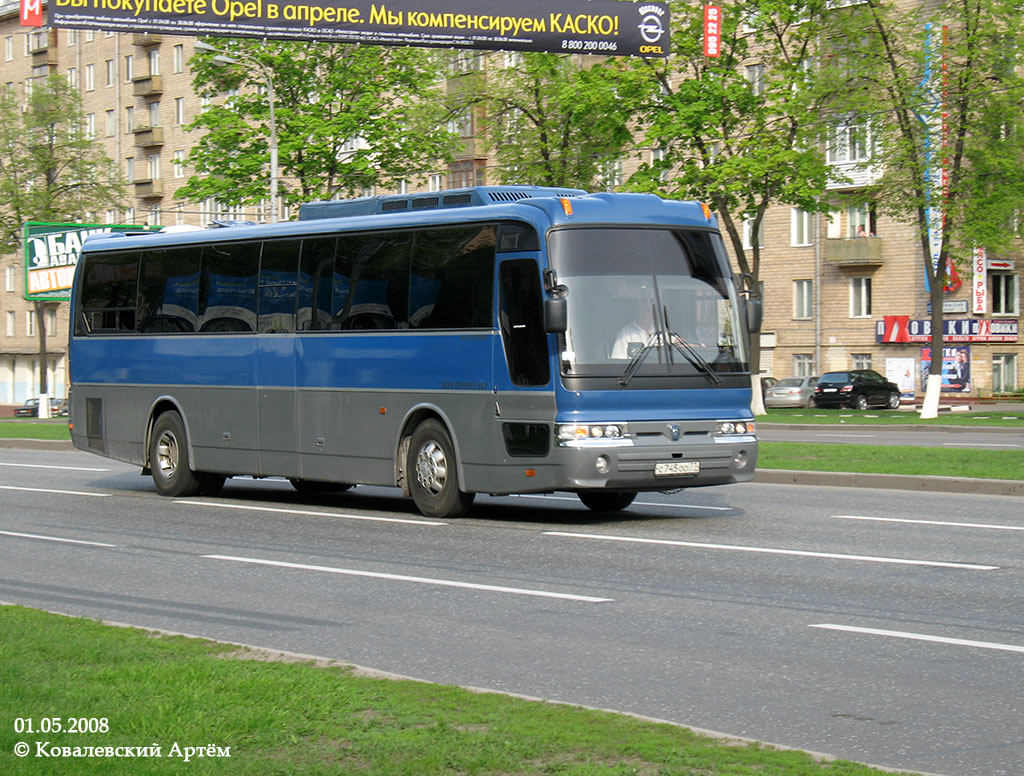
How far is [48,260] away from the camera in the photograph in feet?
209

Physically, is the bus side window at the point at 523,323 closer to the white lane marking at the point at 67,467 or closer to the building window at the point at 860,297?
the white lane marking at the point at 67,467

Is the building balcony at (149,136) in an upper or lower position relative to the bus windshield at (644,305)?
upper

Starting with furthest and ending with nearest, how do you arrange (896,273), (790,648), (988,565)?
(896,273), (988,565), (790,648)

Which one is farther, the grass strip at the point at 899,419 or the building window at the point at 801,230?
the building window at the point at 801,230

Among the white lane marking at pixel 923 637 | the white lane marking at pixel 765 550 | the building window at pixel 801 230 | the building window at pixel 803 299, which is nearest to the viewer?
the white lane marking at pixel 923 637

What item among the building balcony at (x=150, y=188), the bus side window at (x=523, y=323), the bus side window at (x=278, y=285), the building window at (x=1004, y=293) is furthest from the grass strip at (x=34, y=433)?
the building balcony at (x=150, y=188)

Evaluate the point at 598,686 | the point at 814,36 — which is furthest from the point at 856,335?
the point at 598,686

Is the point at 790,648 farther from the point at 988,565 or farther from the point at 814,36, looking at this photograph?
the point at 814,36

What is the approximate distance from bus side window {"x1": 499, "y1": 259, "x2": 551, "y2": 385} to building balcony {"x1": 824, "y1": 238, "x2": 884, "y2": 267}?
49.5 metres

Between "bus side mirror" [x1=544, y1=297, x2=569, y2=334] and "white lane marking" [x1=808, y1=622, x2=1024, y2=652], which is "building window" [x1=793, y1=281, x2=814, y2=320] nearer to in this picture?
"bus side mirror" [x1=544, y1=297, x2=569, y2=334]

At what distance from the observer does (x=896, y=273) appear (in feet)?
207

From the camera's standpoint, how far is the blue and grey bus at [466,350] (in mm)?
15234

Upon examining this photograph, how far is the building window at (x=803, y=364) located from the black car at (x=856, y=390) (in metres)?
7.59

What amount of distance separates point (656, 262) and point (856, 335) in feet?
165
